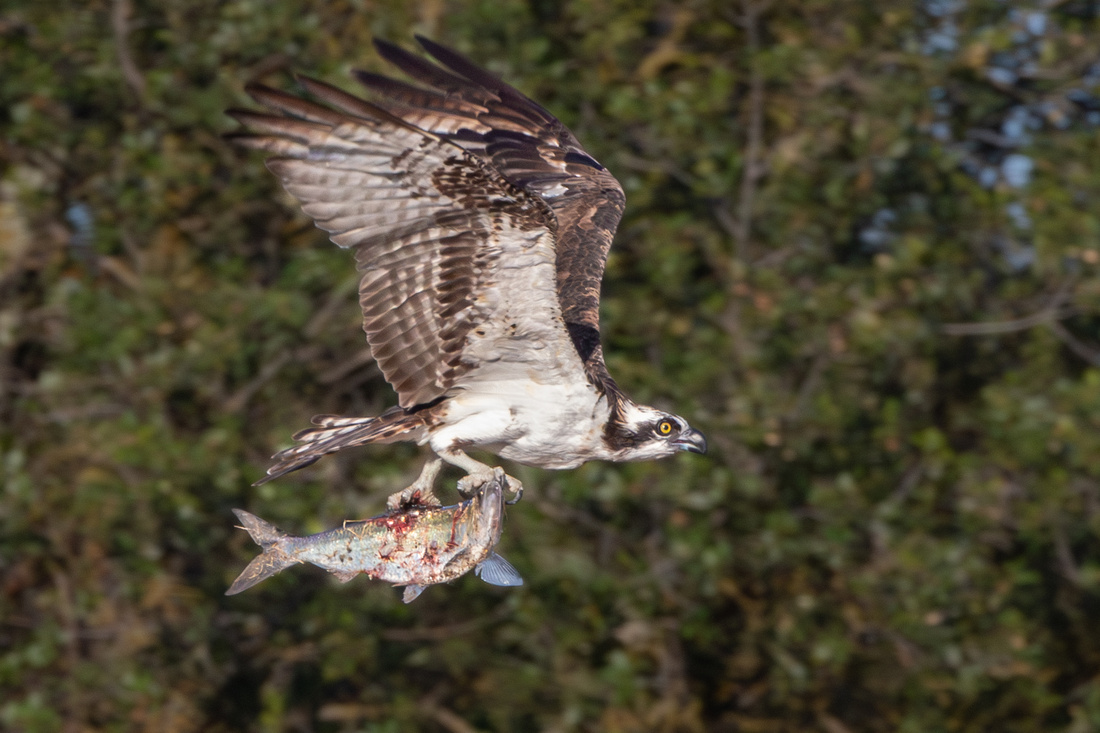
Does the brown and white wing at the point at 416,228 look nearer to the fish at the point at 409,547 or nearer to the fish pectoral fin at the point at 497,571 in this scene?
the fish at the point at 409,547

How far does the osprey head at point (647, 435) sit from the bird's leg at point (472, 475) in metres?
0.44

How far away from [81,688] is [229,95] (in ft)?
11.5

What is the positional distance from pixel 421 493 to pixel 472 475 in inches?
9.2

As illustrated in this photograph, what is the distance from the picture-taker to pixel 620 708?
802cm

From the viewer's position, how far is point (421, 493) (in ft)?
15.1

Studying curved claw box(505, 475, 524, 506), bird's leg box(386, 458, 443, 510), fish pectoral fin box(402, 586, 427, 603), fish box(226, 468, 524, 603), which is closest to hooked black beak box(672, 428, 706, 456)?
curved claw box(505, 475, 524, 506)

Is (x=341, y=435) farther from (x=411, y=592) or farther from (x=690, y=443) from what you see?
(x=690, y=443)

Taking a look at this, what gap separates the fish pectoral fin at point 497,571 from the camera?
13.1 ft

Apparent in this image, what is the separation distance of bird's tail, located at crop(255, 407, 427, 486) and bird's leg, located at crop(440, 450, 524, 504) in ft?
0.69

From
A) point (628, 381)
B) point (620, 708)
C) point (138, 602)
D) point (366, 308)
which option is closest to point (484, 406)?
point (366, 308)

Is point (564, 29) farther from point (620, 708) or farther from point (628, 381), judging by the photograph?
point (620, 708)

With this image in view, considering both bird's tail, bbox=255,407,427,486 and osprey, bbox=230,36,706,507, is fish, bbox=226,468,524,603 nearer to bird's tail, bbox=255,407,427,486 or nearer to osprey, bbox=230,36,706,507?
osprey, bbox=230,36,706,507

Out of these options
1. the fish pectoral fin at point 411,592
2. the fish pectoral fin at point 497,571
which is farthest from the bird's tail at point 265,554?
the fish pectoral fin at point 497,571

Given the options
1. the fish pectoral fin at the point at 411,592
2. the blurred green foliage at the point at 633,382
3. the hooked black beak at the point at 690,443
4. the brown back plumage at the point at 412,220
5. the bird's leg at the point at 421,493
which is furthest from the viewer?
the blurred green foliage at the point at 633,382
